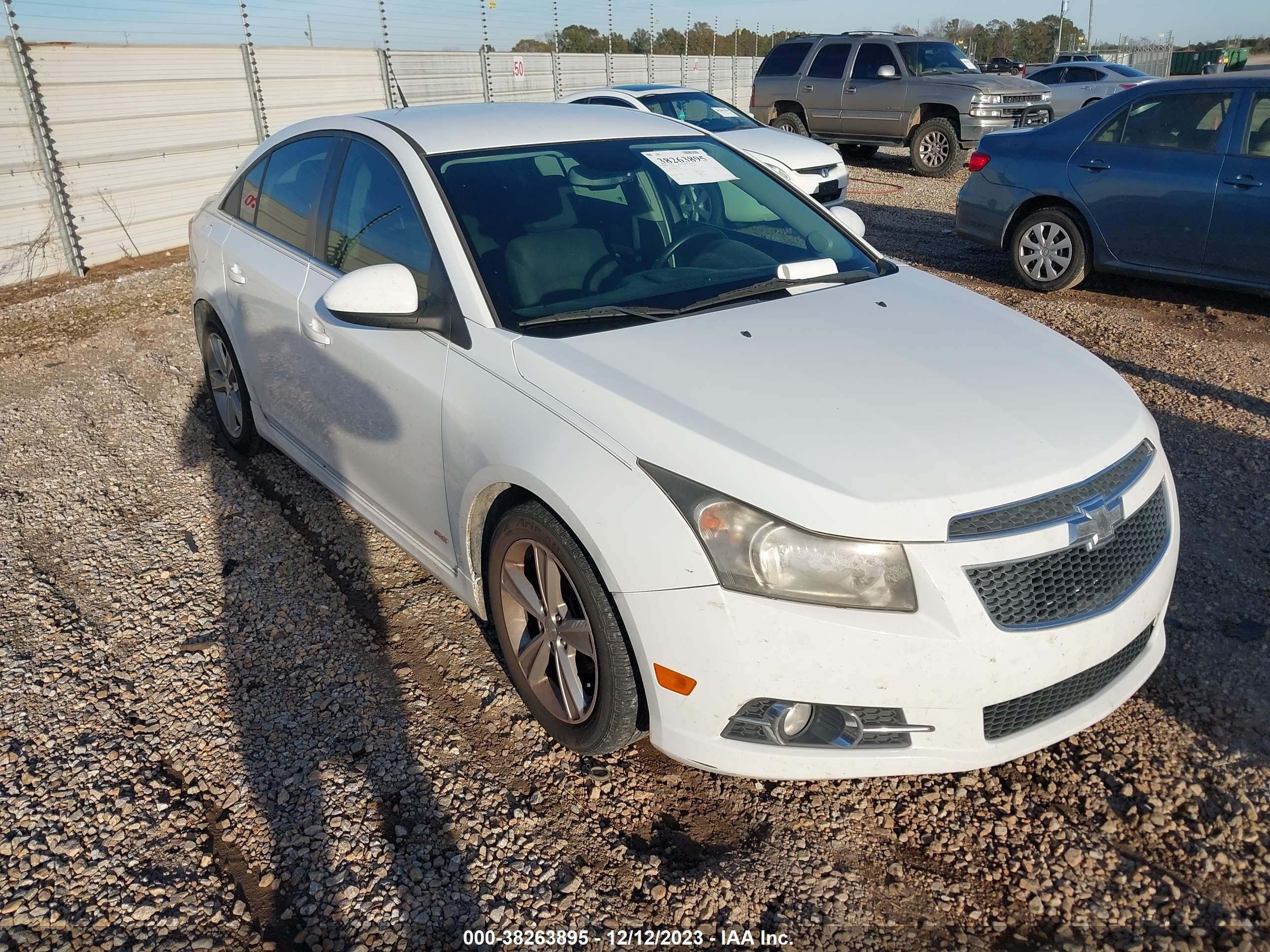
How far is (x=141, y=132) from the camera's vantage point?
35.6 feet

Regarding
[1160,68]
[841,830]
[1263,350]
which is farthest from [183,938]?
[1160,68]

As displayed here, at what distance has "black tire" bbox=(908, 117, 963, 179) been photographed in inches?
564

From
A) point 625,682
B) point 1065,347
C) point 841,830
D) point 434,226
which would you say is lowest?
point 841,830

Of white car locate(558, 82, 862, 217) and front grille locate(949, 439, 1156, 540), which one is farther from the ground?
white car locate(558, 82, 862, 217)

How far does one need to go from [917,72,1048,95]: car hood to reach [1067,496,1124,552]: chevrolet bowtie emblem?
44.0 feet

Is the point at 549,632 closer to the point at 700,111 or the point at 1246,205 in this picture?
the point at 1246,205

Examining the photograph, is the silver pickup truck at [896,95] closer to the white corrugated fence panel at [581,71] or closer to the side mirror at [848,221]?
the white corrugated fence panel at [581,71]

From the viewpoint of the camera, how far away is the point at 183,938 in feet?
7.52

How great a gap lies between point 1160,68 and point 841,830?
53.1 m

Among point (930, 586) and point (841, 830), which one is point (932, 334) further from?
point (841, 830)

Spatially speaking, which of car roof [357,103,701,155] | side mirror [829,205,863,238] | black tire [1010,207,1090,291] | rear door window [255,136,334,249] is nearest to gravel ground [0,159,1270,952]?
rear door window [255,136,334,249]

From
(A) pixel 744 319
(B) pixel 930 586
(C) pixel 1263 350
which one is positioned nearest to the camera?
(B) pixel 930 586

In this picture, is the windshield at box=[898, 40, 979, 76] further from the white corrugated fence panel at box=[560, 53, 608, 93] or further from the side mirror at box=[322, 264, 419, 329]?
the side mirror at box=[322, 264, 419, 329]

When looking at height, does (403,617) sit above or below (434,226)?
below
